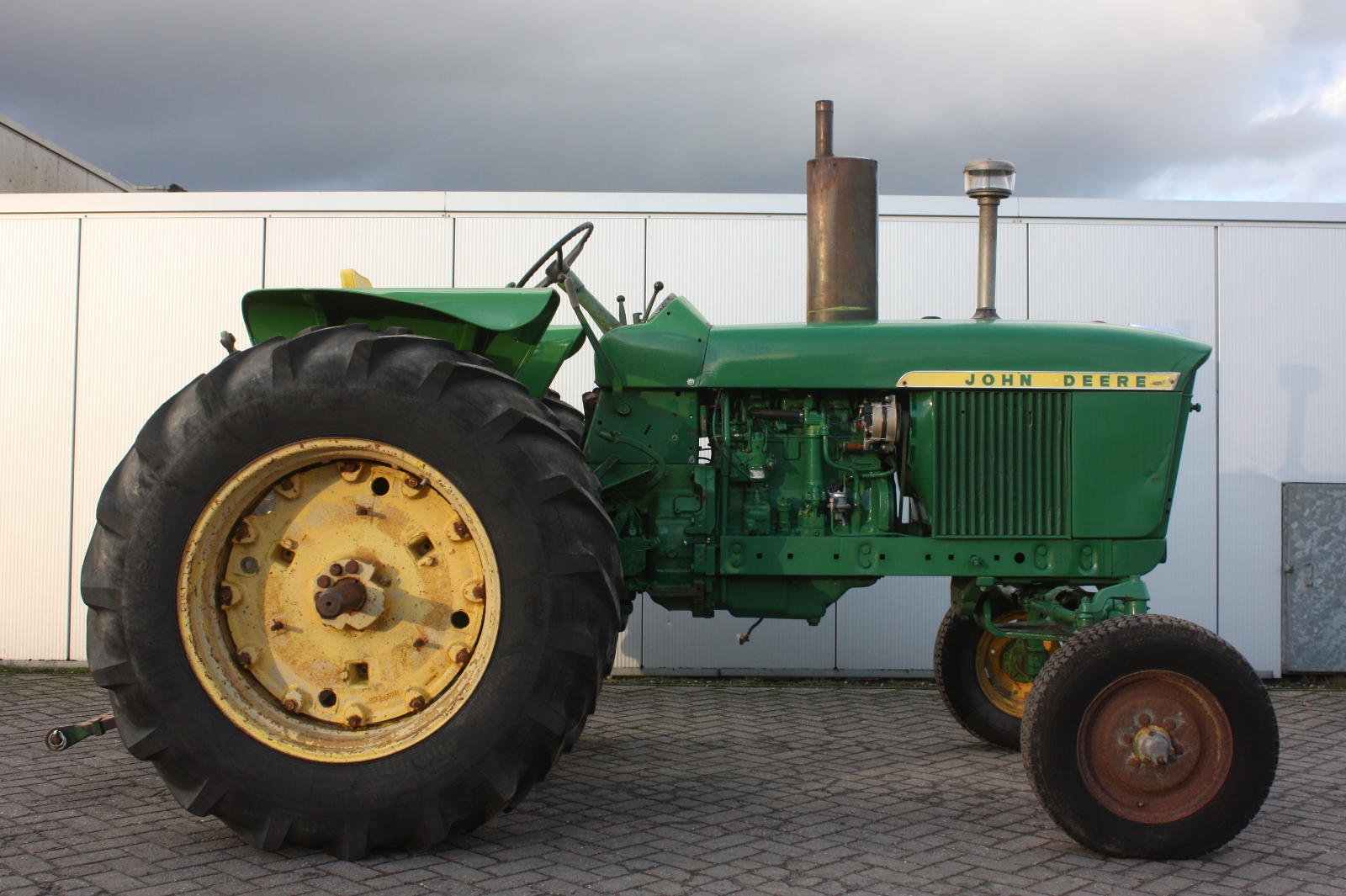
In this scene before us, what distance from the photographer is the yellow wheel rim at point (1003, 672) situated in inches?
182

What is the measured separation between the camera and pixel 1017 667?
4.63m

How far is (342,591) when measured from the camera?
3.21m

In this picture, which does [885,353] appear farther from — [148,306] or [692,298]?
[148,306]

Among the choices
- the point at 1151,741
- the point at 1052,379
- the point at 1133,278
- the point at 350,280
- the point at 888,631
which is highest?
the point at 1133,278

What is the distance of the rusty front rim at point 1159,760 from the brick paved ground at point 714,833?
0.59 feet

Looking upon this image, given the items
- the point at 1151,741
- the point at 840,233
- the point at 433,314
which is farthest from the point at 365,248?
the point at 1151,741

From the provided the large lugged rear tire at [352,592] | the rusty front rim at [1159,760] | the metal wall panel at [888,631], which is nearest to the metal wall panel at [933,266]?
the metal wall panel at [888,631]

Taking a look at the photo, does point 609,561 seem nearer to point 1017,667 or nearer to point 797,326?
point 797,326

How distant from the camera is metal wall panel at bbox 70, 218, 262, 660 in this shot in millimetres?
A: 6469

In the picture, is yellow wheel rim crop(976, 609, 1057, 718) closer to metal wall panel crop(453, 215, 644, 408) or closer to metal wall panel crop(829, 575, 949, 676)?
metal wall panel crop(829, 575, 949, 676)

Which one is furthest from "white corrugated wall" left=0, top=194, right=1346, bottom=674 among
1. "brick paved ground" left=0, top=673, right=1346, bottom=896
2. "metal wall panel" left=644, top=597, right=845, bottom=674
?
"brick paved ground" left=0, top=673, right=1346, bottom=896

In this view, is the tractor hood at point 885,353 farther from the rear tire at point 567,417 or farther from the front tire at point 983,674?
the front tire at point 983,674

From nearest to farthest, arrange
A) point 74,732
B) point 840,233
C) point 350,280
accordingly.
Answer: point 74,732 → point 350,280 → point 840,233

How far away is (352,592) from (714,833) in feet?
4.43
